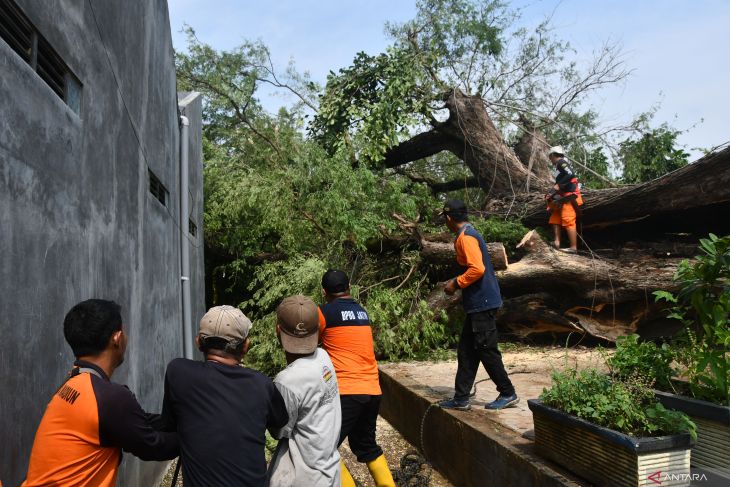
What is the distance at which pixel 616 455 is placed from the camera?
9.98ft

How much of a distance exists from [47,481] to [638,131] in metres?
14.3

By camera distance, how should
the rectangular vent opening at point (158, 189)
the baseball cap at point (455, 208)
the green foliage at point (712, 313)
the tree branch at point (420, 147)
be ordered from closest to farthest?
the green foliage at point (712, 313)
the baseball cap at point (455, 208)
the rectangular vent opening at point (158, 189)
the tree branch at point (420, 147)

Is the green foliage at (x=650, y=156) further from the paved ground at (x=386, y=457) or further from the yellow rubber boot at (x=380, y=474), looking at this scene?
the yellow rubber boot at (x=380, y=474)

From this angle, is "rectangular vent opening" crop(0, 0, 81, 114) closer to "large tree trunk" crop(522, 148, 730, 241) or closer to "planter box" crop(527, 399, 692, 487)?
"planter box" crop(527, 399, 692, 487)

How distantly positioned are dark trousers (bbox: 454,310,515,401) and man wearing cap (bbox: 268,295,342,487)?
7.73ft

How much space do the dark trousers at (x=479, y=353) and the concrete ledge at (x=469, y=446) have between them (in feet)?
0.94

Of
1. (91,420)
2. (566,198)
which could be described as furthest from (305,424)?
(566,198)

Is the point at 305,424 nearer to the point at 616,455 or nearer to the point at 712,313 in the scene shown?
the point at 616,455

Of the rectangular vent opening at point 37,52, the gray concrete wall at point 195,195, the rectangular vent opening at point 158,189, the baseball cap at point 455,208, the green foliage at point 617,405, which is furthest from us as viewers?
the gray concrete wall at point 195,195

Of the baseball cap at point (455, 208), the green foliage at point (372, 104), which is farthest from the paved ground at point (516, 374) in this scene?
the green foliage at point (372, 104)

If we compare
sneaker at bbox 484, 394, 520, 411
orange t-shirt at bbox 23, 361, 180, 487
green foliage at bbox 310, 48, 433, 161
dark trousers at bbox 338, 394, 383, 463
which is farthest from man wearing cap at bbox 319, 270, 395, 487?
green foliage at bbox 310, 48, 433, 161

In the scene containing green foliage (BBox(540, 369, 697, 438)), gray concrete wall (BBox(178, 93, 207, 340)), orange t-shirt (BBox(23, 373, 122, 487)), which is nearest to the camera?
orange t-shirt (BBox(23, 373, 122, 487))

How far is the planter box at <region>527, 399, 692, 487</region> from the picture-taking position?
114 inches

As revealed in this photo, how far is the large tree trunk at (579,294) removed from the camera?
8.84 meters
